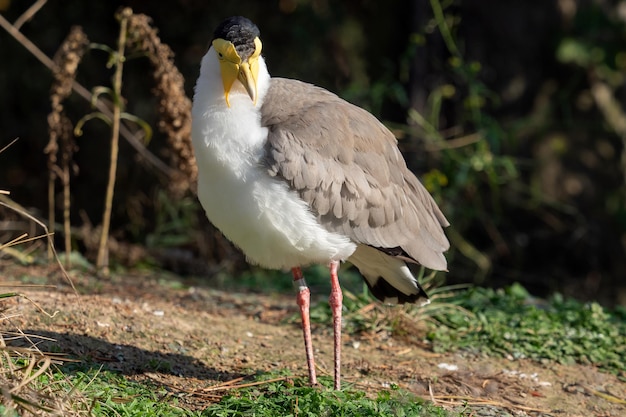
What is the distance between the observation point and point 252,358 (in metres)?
5.24

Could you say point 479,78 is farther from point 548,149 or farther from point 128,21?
point 128,21

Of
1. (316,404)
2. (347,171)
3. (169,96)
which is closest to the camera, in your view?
(316,404)

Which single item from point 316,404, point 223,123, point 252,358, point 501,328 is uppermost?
point 223,123

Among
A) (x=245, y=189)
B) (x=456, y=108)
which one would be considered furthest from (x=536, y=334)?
(x=456, y=108)

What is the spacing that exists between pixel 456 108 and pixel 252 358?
4.76 meters

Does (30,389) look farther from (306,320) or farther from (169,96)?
(169,96)

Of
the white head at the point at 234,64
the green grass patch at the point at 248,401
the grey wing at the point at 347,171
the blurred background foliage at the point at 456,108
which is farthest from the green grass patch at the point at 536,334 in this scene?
the blurred background foliage at the point at 456,108

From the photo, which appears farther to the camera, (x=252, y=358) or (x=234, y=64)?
(x=252, y=358)

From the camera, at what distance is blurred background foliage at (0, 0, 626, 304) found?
8.74 m

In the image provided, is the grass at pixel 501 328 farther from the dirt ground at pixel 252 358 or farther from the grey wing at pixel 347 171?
the grey wing at pixel 347 171

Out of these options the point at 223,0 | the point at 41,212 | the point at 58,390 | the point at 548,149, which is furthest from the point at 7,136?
the point at 58,390

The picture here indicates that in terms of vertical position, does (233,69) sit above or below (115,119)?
above

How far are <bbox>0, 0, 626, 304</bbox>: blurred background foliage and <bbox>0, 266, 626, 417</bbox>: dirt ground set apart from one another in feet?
8.53

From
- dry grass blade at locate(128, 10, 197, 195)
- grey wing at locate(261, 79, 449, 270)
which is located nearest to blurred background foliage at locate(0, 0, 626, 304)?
dry grass blade at locate(128, 10, 197, 195)
